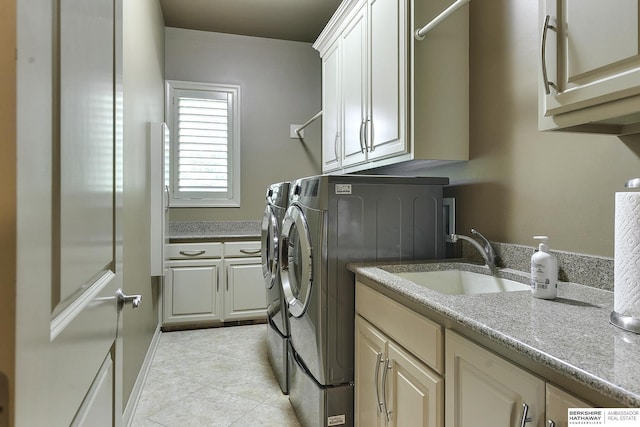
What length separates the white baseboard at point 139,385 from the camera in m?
1.97

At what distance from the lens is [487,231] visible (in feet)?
5.86

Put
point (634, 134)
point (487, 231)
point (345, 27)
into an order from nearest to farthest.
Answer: point (634, 134) < point (487, 231) < point (345, 27)

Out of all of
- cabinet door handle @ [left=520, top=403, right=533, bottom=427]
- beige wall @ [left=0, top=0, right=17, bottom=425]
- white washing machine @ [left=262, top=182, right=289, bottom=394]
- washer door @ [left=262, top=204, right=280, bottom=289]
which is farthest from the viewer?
washer door @ [left=262, top=204, right=280, bottom=289]

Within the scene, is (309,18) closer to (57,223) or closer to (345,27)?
(345,27)

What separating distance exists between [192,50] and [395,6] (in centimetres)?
270

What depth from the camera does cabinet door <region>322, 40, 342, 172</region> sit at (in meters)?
2.65

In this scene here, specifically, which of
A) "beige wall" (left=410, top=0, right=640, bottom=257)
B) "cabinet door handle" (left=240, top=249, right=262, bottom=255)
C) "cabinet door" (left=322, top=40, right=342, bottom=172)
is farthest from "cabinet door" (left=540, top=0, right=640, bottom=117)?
"cabinet door handle" (left=240, top=249, right=262, bottom=255)

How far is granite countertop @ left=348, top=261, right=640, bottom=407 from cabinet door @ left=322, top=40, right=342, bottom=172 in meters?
1.53

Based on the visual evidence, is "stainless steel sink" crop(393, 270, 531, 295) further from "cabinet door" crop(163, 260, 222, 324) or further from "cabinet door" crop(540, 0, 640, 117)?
"cabinet door" crop(163, 260, 222, 324)

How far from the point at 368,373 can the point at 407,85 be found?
128cm

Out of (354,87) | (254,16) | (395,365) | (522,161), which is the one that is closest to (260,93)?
(254,16)

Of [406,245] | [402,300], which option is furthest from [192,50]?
[402,300]

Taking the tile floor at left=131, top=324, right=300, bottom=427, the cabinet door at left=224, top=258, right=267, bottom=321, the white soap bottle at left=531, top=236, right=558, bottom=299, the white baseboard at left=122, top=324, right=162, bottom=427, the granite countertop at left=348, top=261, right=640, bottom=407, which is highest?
the white soap bottle at left=531, top=236, right=558, bottom=299

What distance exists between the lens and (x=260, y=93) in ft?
13.4
